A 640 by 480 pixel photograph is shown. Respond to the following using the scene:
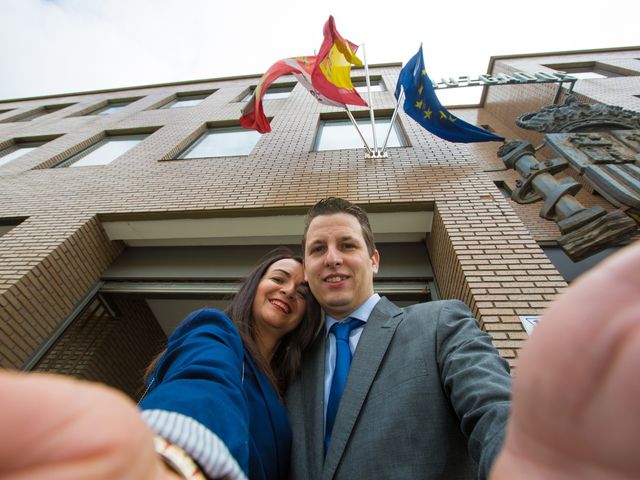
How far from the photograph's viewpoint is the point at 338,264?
2021mm

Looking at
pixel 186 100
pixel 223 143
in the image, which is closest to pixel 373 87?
pixel 223 143

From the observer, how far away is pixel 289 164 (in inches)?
180

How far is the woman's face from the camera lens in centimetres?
211

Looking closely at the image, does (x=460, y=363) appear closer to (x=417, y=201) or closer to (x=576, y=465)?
(x=576, y=465)

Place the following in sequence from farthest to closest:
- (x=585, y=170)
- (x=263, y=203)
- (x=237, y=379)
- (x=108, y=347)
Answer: (x=108, y=347), (x=263, y=203), (x=585, y=170), (x=237, y=379)

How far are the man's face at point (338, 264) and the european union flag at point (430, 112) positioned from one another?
2838 millimetres

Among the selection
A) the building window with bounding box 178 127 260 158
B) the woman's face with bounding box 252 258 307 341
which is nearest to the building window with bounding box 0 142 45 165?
the building window with bounding box 178 127 260 158

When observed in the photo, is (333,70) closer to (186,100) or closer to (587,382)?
(587,382)

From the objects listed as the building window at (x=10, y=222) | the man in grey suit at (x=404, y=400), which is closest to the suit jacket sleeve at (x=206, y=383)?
the man in grey suit at (x=404, y=400)

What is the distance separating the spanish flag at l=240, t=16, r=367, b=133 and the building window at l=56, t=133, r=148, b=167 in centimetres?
339

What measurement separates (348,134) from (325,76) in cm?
160

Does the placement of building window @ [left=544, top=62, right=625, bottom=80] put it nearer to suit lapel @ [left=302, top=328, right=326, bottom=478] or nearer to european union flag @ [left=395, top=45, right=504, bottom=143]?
european union flag @ [left=395, top=45, right=504, bottom=143]

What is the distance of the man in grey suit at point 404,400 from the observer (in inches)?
44.7

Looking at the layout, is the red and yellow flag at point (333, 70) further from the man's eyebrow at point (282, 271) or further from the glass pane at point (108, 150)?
the glass pane at point (108, 150)
